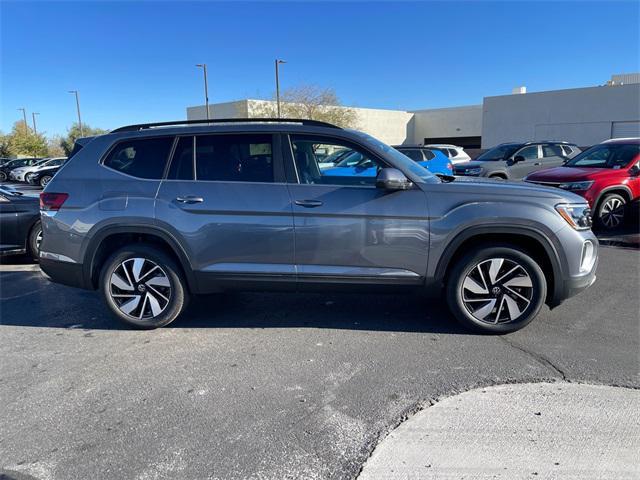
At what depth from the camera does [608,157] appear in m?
9.26

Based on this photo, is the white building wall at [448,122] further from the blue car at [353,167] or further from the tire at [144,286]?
the tire at [144,286]

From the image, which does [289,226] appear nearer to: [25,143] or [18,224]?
[18,224]

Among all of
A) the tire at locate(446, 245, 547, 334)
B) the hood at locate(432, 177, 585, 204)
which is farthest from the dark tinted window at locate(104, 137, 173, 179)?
the tire at locate(446, 245, 547, 334)

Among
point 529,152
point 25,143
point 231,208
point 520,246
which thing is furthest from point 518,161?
point 25,143

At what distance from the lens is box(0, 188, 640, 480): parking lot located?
8.70 feet

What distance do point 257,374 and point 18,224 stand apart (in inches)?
217

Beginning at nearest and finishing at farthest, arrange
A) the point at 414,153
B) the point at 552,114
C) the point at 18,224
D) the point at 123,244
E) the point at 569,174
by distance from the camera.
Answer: the point at 123,244
the point at 18,224
the point at 569,174
the point at 414,153
the point at 552,114

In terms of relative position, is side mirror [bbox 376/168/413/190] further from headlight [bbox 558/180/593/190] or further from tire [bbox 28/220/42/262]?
headlight [bbox 558/180/593/190]

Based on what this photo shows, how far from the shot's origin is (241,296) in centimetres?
552

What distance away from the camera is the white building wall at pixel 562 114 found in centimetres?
3142

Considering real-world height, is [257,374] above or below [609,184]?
below

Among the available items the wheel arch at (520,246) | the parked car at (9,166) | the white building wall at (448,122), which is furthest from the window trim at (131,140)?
the white building wall at (448,122)

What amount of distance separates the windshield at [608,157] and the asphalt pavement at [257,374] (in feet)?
15.3

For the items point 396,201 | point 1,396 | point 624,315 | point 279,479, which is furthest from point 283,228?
point 624,315
